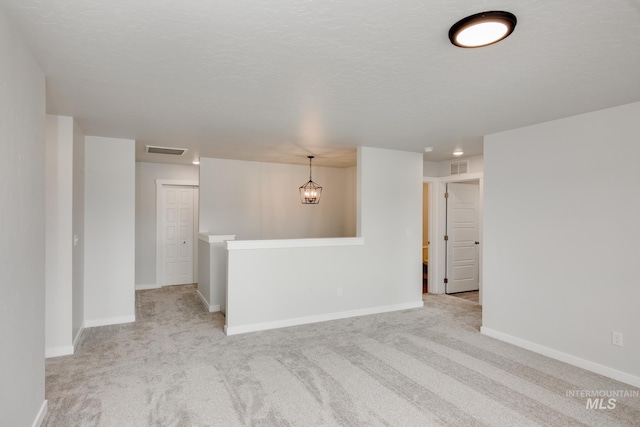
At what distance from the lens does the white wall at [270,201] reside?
609 cm

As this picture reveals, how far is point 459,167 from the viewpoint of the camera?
5.95 metres

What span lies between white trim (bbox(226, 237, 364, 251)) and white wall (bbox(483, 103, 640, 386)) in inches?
70.2

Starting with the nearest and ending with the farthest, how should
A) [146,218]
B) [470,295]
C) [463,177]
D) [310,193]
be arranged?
[463,177]
[310,193]
[470,295]
[146,218]

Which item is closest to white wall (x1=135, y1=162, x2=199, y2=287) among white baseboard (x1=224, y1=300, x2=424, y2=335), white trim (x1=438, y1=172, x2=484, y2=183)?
white baseboard (x1=224, y1=300, x2=424, y2=335)

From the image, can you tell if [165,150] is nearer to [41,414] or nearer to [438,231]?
[41,414]

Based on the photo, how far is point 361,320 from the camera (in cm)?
473

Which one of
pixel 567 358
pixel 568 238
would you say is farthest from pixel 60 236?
pixel 567 358

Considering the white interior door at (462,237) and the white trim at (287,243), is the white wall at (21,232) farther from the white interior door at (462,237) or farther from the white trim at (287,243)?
the white interior door at (462,237)

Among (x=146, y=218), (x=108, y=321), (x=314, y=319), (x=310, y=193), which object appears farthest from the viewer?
(x=146, y=218)

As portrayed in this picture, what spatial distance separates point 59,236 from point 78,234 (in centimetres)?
47

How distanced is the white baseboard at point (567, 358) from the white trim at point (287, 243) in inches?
78.4

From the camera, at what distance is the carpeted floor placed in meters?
2.45

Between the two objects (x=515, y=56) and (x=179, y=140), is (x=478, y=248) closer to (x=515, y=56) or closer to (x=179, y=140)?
(x=515, y=56)

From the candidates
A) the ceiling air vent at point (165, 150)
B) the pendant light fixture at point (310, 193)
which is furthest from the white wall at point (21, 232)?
the pendant light fixture at point (310, 193)
